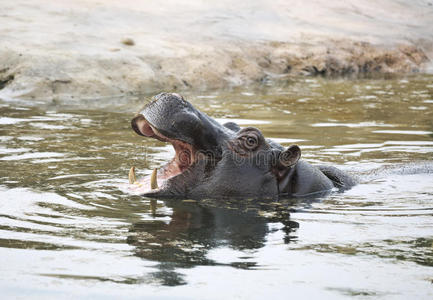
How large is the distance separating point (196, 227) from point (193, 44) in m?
9.01

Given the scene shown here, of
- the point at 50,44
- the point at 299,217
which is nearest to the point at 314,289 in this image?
the point at 299,217

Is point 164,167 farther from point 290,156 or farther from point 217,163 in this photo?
point 290,156

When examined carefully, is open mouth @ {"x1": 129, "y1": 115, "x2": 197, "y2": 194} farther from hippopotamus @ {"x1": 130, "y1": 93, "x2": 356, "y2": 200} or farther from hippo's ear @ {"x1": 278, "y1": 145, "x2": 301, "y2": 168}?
hippo's ear @ {"x1": 278, "y1": 145, "x2": 301, "y2": 168}

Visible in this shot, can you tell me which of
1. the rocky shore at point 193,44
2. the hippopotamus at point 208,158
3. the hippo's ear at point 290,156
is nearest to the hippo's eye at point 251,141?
the hippopotamus at point 208,158

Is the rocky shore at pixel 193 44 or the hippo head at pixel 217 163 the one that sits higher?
the rocky shore at pixel 193 44

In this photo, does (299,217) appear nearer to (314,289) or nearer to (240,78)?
(314,289)

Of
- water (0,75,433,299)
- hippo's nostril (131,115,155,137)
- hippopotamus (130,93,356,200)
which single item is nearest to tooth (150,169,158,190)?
hippopotamus (130,93,356,200)

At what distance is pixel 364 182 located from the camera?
6418 mm

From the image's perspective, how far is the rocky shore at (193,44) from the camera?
1120 cm

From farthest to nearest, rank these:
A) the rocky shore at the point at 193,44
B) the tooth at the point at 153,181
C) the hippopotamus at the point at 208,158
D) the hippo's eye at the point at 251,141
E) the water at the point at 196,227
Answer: the rocky shore at the point at 193,44, the hippo's eye at the point at 251,141, the tooth at the point at 153,181, the hippopotamus at the point at 208,158, the water at the point at 196,227

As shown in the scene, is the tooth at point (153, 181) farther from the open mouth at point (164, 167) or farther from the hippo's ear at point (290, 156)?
the hippo's ear at point (290, 156)

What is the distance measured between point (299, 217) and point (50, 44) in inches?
295

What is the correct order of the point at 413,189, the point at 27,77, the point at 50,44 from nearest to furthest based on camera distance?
1. the point at 413,189
2. the point at 27,77
3. the point at 50,44

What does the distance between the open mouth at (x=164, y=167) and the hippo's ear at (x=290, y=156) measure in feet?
1.96
